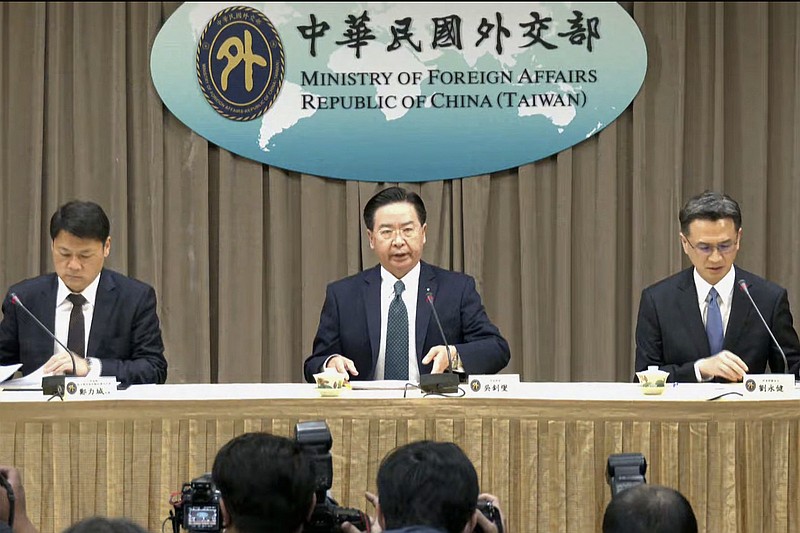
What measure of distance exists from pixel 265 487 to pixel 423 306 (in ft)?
6.35

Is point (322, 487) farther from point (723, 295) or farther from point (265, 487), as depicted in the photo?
point (723, 295)

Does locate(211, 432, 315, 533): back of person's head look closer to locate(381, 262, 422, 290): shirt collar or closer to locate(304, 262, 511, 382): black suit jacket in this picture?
locate(304, 262, 511, 382): black suit jacket

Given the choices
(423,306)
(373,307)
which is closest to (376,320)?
(373,307)

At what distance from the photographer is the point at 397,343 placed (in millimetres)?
3758

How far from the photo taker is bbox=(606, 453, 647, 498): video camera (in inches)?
87.2

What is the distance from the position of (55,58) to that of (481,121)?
6.37 feet

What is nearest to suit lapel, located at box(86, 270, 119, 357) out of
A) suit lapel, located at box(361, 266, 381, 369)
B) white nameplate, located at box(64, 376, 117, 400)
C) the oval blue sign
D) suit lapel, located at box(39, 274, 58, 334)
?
suit lapel, located at box(39, 274, 58, 334)

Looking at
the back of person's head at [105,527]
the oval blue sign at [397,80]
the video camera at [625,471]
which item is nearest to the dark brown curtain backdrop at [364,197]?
the oval blue sign at [397,80]

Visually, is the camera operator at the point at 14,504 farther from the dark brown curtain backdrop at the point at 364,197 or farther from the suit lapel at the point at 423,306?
the dark brown curtain backdrop at the point at 364,197

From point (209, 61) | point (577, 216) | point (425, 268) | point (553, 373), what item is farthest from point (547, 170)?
point (209, 61)

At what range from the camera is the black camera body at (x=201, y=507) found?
2.14m

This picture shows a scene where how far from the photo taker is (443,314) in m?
3.81

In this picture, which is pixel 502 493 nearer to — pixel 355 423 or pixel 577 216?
pixel 355 423

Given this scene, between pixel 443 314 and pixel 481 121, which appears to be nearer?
pixel 443 314
